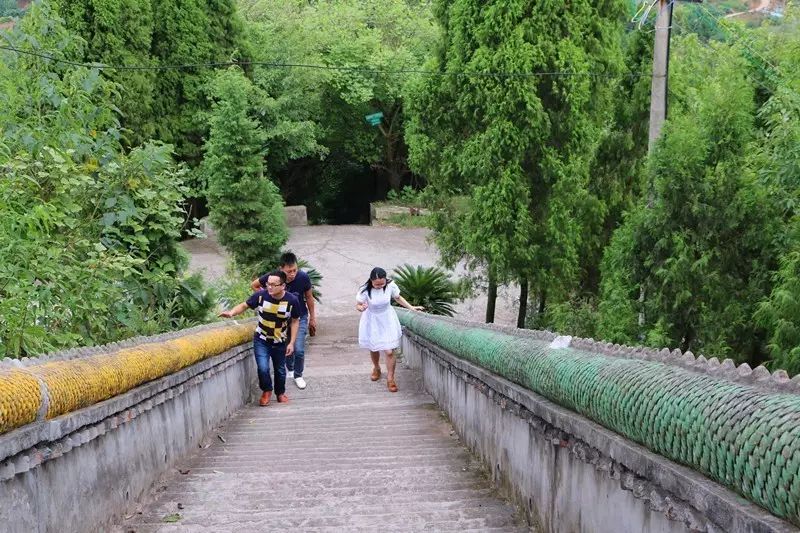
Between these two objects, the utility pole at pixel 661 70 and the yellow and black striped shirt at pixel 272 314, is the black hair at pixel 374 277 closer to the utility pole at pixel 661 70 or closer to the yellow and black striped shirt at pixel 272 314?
the yellow and black striped shirt at pixel 272 314

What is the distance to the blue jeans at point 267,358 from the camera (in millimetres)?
8719

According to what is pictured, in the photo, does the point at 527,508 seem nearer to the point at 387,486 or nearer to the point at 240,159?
the point at 387,486

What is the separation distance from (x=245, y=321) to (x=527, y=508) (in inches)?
268

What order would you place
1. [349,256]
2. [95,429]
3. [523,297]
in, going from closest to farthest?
[95,429] < [523,297] < [349,256]

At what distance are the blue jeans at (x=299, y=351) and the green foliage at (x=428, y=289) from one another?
9569mm

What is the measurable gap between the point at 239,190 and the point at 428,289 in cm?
546

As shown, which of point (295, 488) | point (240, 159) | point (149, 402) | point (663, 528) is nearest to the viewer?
point (663, 528)

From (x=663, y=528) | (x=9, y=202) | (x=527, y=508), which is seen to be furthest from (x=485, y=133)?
(x=663, y=528)

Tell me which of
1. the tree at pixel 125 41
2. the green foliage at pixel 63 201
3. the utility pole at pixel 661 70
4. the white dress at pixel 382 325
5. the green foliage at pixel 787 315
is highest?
the tree at pixel 125 41

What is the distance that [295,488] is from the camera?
17.7 ft

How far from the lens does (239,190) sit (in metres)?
20.9

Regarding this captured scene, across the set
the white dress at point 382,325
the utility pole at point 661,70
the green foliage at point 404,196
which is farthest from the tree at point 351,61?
the white dress at point 382,325

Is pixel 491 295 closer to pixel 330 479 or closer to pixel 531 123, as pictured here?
pixel 531 123

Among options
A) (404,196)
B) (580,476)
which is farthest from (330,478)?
(404,196)
